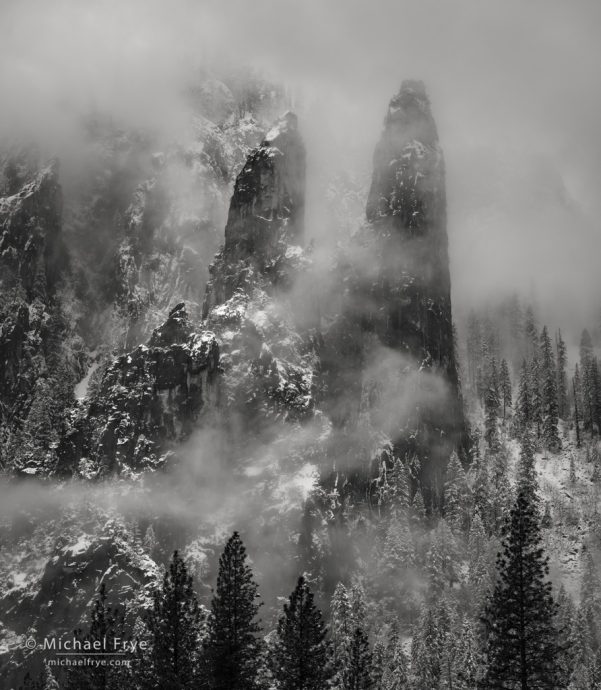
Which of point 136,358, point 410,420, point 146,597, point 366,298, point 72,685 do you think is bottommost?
point 72,685

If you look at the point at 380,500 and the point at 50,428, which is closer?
the point at 380,500

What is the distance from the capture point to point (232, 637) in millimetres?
68000

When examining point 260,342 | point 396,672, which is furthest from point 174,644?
point 260,342

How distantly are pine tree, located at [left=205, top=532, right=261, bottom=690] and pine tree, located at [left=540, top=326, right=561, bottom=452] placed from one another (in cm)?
10500

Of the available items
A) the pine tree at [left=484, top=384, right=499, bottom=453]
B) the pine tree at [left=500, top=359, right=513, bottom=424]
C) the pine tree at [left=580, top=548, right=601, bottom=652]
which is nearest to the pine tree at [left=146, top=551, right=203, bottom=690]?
the pine tree at [left=580, top=548, right=601, bottom=652]

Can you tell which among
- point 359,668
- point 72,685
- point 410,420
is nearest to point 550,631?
point 359,668

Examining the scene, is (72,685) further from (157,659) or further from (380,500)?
(380,500)

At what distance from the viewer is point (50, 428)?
188 metres

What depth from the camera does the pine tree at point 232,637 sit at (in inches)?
2589

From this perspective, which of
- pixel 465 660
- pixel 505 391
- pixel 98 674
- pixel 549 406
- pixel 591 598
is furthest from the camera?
pixel 505 391

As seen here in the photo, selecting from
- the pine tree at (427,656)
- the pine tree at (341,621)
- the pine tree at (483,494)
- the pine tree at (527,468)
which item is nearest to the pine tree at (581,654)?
the pine tree at (427,656)

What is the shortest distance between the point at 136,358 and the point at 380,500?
201 ft

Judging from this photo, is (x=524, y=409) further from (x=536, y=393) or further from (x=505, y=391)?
(x=505, y=391)

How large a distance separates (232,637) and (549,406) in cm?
11415
